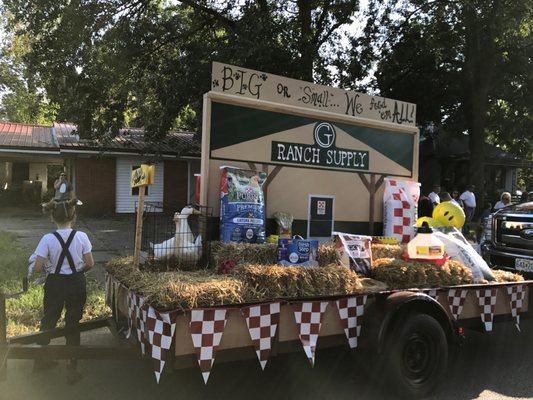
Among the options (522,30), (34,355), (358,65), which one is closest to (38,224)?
(358,65)

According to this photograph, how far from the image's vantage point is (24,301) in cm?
652

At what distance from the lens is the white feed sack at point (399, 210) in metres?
6.77

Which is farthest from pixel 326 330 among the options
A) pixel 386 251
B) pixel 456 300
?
pixel 386 251

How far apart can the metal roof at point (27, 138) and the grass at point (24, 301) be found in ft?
38.4

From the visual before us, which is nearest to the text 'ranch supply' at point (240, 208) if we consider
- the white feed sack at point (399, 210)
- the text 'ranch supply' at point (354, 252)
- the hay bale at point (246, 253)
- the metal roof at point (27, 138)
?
the hay bale at point (246, 253)

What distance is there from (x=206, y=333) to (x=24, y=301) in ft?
14.3

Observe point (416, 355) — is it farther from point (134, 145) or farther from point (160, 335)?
point (134, 145)

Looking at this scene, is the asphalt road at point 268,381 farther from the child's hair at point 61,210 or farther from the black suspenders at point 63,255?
the child's hair at point 61,210

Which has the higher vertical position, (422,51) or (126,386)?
(422,51)

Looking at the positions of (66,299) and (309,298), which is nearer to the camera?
(309,298)

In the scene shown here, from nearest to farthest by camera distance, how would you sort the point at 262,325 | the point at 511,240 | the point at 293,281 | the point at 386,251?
the point at 262,325, the point at 293,281, the point at 386,251, the point at 511,240

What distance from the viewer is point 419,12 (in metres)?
17.7

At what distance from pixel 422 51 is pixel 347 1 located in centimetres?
411

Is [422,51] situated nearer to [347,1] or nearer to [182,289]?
[347,1]
